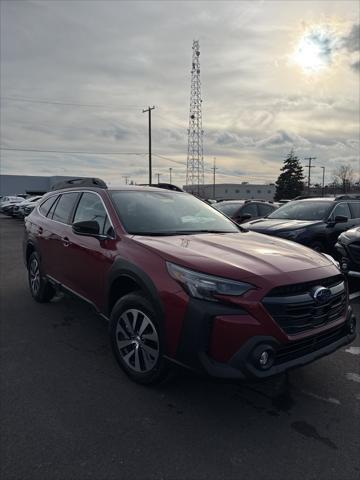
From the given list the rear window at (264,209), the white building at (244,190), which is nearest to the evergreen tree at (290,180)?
the white building at (244,190)

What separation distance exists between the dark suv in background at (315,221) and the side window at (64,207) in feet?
14.5

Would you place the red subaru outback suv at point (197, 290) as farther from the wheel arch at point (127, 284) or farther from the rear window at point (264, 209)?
the rear window at point (264, 209)

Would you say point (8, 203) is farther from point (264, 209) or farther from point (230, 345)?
point (230, 345)

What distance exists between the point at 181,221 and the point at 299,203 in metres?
6.25

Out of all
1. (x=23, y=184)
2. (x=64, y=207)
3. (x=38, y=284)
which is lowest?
(x=38, y=284)

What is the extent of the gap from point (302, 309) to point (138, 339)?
4.41 ft

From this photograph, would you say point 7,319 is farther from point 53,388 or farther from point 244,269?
point 244,269

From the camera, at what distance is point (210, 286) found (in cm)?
269

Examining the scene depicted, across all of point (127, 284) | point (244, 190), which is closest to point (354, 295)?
point (127, 284)

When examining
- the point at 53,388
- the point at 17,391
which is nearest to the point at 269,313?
the point at 53,388

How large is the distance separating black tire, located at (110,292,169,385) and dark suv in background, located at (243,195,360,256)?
5.24 meters

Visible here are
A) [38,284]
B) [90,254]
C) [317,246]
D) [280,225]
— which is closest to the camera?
[90,254]

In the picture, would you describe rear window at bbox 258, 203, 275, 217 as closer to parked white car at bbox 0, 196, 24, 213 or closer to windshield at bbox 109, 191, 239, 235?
windshield at bbox 109, 191, 239, 235

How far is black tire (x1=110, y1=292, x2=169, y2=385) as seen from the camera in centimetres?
303
